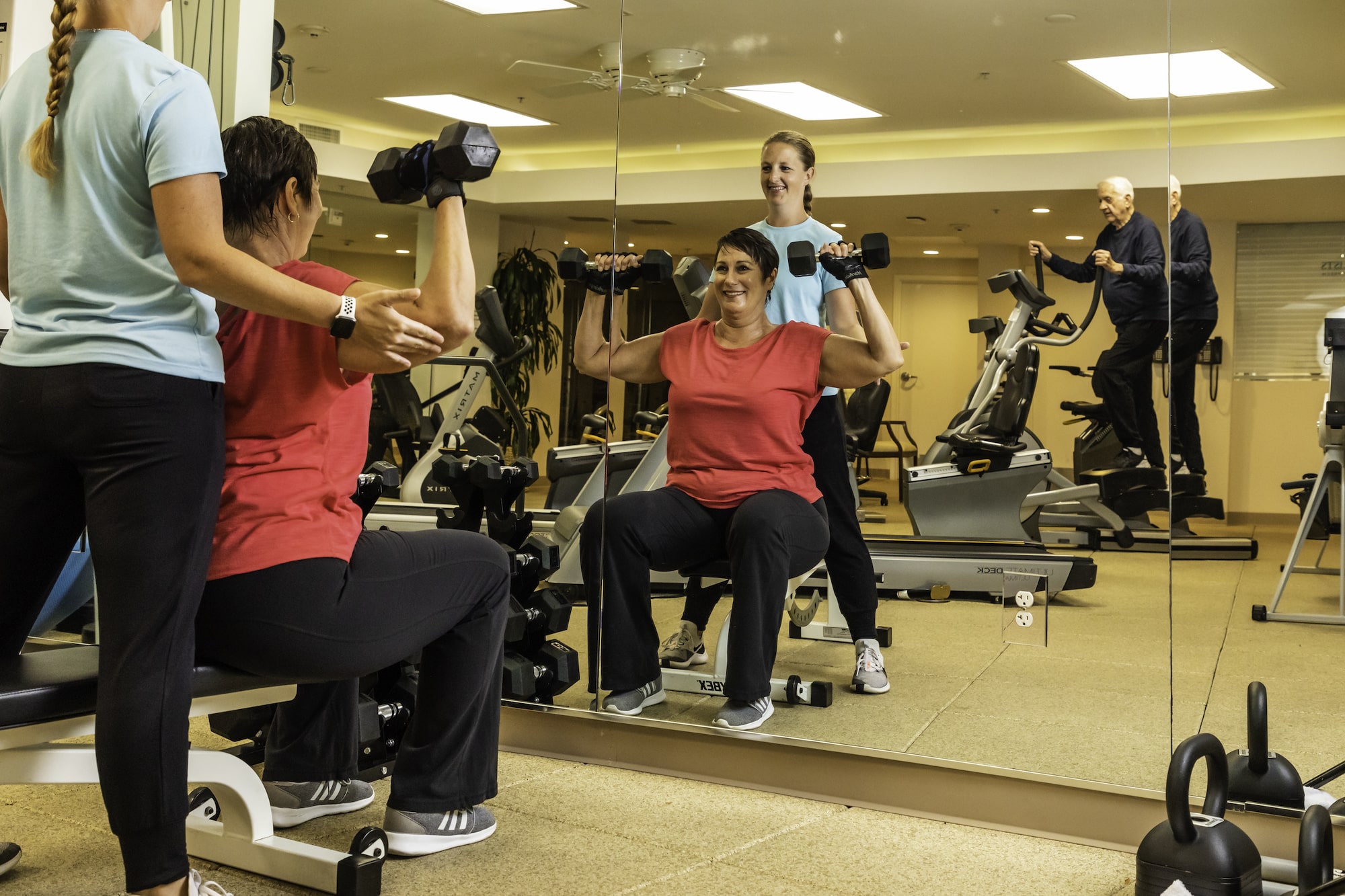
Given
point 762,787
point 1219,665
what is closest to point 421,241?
point 762,787

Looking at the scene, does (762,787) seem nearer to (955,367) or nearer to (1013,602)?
(1013,602)

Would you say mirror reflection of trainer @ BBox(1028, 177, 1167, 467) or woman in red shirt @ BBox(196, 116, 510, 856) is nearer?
woman in red shirt @ BBox(196, 116, 510, 856)

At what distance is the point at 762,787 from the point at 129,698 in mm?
1480

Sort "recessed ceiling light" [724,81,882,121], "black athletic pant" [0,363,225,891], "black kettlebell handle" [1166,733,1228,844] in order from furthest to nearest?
1. "recessed ceiling light" [724,81,882,121]
2. "black kettlebell handle" [1166,733,1228,844]
3. "black athletic pant" [0,363,225,891]

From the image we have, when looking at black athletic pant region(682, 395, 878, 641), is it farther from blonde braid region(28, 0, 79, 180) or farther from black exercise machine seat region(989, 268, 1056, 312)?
blonde braid region(28, 0, 79, 180)

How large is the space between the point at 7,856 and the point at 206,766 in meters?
0.44

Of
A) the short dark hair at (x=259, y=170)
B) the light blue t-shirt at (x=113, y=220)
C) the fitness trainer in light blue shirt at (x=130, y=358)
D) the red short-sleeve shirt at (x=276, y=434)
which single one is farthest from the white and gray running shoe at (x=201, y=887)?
the short dark hair at (x=259, y=170)

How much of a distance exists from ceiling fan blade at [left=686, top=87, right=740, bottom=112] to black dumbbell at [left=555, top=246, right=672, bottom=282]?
366 mm

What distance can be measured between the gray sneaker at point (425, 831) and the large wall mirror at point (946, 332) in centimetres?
75

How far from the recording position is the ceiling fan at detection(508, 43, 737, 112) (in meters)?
2.72

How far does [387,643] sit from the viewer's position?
173cm

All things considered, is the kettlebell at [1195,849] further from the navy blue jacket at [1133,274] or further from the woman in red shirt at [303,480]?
the woman in red shirt at [303,480]

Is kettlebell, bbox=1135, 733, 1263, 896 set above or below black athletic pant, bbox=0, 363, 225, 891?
below

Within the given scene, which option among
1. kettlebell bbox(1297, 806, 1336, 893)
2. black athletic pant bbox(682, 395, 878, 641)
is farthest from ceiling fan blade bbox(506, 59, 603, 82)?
kettlebell bbox(1297, 806, 1336, 893)
